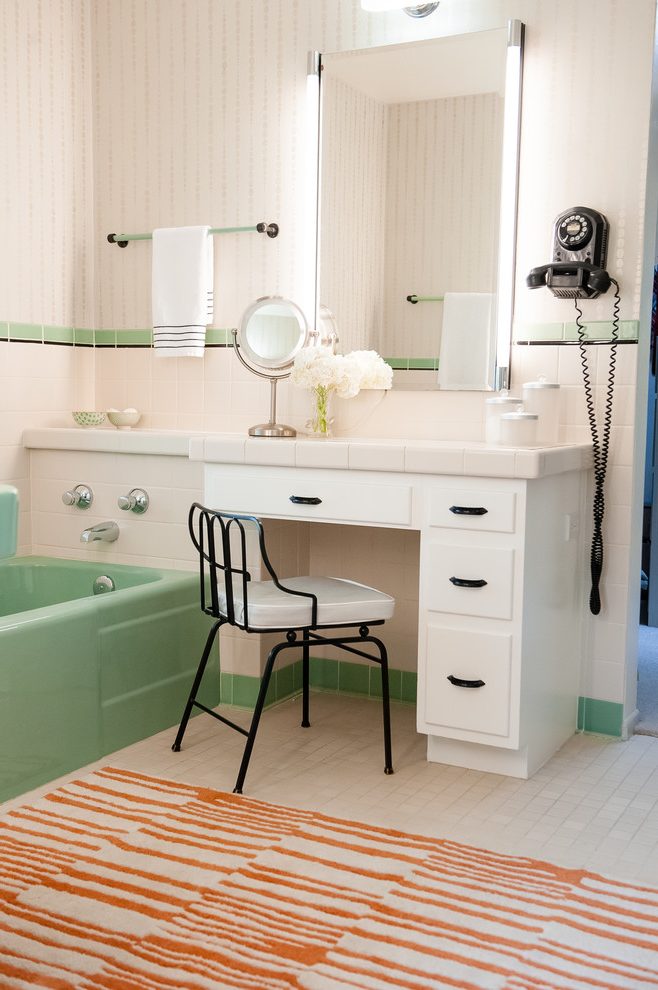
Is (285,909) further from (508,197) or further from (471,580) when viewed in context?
(508,197)

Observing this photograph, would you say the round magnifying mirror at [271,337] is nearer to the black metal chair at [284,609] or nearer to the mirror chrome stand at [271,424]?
the mirror chrome stand at [271,424]

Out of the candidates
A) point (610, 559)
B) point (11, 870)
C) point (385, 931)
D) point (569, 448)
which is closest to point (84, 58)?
point (569, 448)

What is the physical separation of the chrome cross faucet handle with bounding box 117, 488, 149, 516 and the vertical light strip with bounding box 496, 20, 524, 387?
3.97 ft

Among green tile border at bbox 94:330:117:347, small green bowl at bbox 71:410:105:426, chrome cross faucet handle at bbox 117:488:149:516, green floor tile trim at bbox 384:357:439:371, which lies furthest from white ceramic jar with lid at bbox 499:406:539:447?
green tile border at bbox 94:330:117:347

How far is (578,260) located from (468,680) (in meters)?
1.26

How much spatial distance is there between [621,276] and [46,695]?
78.5 inches

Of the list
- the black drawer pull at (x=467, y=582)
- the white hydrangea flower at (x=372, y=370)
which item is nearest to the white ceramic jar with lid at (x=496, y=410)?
the white hydrangea flower at (x=372, y=370)

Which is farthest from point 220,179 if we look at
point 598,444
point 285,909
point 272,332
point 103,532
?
point 285,909

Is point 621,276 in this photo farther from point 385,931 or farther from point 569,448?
point 385,931

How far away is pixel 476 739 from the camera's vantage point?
2773 millimetres

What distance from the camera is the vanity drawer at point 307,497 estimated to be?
112 inches

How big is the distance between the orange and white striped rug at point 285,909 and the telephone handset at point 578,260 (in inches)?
63.1

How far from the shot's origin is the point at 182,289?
3656mm

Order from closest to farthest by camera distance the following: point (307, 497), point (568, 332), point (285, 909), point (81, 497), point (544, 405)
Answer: point (285, 909) → point (307, 497) → point (544, 405) → point (568, 332) → point (81, 497)
